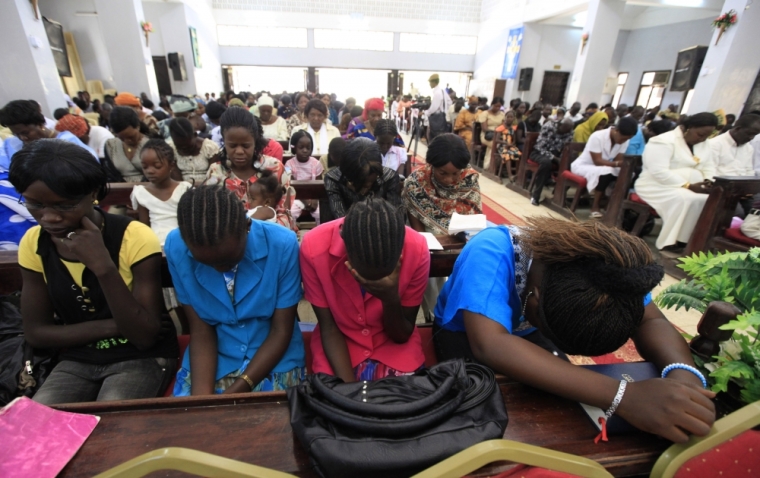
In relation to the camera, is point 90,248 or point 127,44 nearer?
point 90,248

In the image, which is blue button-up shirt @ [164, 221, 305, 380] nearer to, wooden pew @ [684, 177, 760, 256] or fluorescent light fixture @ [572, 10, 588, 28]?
wooden pew @ [684, 177, 760, 256]

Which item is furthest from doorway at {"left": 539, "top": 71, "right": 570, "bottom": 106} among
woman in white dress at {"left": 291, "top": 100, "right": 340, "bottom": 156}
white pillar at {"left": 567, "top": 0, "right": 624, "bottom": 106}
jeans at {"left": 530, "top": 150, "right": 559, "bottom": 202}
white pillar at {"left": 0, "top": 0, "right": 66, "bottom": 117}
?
white pillar at {"left": 0, "top": 0, "right": 66, "bottom": 117}

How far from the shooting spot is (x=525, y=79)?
1374cm

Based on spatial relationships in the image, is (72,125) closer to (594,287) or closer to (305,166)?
(305,166)

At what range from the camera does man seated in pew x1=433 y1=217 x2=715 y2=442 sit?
2.68ft

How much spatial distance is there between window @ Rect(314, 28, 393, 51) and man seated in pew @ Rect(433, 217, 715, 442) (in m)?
19.0

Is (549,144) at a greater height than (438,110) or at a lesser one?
lesser

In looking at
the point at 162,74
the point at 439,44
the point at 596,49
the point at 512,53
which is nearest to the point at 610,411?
the point at 596,49

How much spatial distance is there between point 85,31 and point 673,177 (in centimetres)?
Result: 1525

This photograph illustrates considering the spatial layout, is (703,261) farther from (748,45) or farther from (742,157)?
(748,45)

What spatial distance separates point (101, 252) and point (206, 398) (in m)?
0.64

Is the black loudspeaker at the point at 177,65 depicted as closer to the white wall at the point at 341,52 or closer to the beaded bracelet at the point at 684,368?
Answer: the white wall at the point at 341,52

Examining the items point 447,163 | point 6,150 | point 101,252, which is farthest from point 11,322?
point 447,163

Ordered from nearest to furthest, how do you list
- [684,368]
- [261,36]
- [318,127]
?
[684,368]
[318,127]
[261,36]
